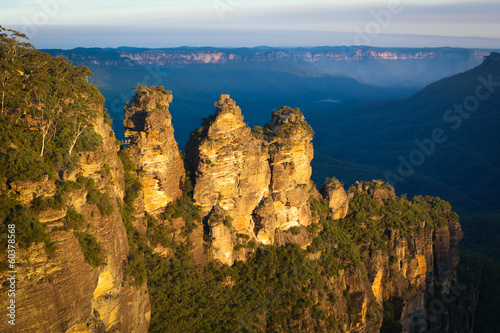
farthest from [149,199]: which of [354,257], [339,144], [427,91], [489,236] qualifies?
[427,91]

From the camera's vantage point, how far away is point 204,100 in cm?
18638

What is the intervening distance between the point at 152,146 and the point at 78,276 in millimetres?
12533

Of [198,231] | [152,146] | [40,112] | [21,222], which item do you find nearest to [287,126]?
[198,231]

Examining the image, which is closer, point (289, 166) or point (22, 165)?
point (22, 165)

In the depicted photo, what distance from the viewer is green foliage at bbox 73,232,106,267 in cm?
1967

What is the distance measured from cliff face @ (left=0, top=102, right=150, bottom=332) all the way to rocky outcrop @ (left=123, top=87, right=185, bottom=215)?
4643 mm

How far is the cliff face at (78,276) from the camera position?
17109mm

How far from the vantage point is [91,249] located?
65.8ft

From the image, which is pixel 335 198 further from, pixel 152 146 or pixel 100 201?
pixel 100 201

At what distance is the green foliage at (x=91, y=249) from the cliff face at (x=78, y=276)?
0.25 meters

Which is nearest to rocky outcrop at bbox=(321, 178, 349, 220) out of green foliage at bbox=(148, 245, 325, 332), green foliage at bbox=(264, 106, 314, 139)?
green foliage at bbox=(264, 106, 314, 139)

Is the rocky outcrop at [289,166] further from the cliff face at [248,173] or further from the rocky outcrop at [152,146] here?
the rocky outcrop at [152,146]

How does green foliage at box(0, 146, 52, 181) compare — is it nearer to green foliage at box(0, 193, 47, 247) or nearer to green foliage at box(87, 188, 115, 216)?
green foliage at box(0, 193, 47, 247)

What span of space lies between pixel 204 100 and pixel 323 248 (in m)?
155
